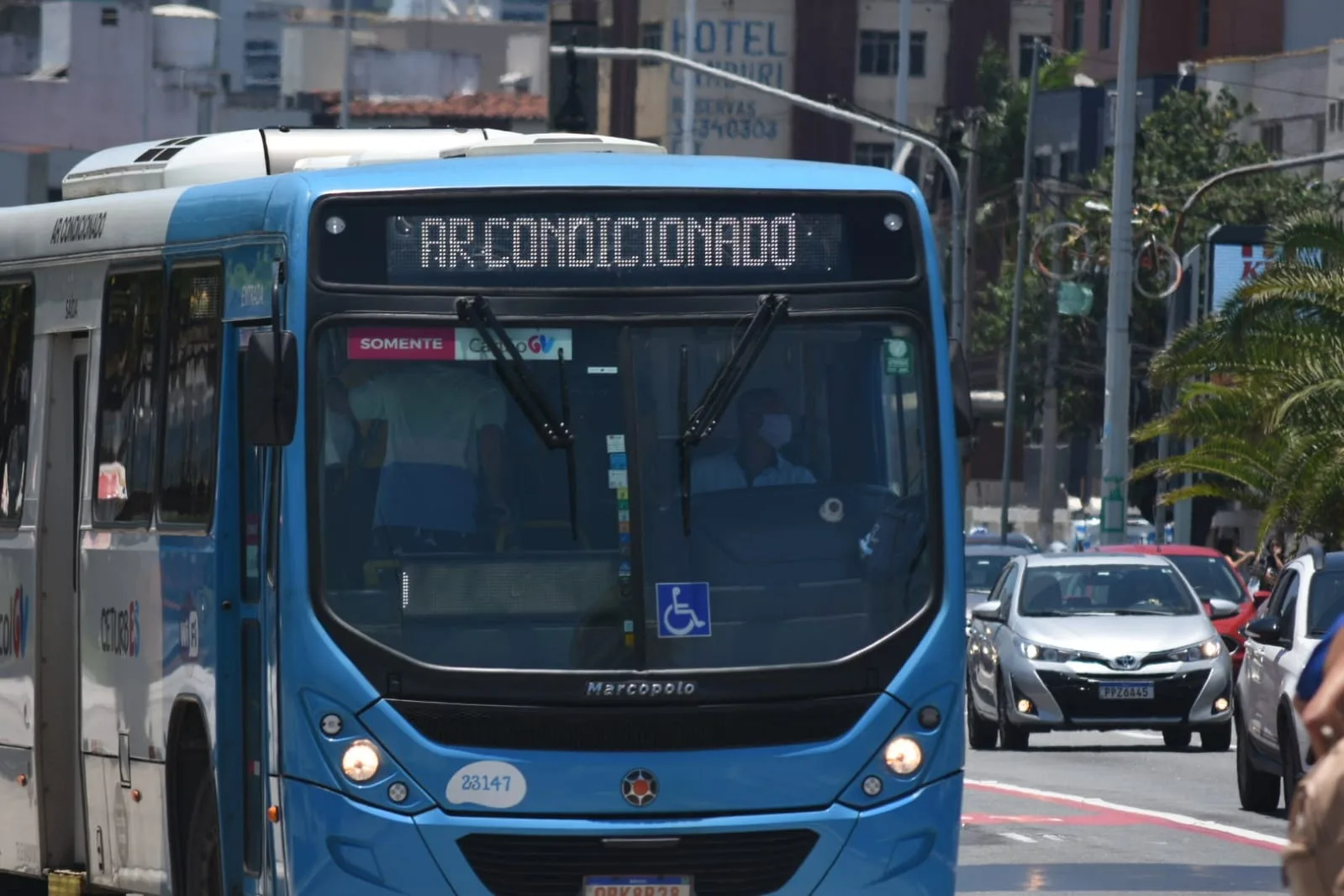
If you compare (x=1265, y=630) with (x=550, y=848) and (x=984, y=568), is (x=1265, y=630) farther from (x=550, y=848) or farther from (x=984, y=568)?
(x=984, y=568)

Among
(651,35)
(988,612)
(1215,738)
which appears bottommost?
(1215,738)

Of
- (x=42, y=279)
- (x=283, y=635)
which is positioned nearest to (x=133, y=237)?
(x=42, y=279)

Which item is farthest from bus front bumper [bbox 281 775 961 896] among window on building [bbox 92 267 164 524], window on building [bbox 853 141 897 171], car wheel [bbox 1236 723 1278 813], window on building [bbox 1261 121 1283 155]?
window on building [bbox 853 141 897 171]

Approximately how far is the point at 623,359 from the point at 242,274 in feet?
4.74

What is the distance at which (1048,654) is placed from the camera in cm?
2338

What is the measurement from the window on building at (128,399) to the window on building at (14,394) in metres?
0.73

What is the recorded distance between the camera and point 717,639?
967cm

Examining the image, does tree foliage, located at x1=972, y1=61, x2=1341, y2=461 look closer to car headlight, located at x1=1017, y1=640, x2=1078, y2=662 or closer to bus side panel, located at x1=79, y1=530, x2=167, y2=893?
car headlight, located at x1=1017, y1=640, x2=1078, y2=662

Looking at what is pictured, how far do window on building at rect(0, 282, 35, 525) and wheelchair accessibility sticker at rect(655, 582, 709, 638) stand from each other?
3531 millimetres

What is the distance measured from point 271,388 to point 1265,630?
355 inches

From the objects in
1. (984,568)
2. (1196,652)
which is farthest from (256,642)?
(984,568)

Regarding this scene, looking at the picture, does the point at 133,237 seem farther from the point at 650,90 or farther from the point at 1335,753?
the point at 650,90

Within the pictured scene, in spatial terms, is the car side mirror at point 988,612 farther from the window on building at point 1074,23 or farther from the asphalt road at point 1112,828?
the window on building at point 1074,23

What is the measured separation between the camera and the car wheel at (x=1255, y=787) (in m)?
17.9
